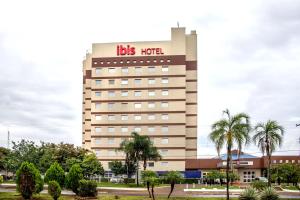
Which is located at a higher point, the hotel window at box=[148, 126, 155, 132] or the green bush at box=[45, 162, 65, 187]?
the hotel window at box=[148, 126, 155, 132]

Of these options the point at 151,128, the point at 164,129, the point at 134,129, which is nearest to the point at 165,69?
the point at 164,129

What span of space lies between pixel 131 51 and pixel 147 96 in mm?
11990

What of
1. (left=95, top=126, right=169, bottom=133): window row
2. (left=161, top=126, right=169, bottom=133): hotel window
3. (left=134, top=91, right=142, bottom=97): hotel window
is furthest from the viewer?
(left=134, top=91, right=142, bottom=97): hotel window

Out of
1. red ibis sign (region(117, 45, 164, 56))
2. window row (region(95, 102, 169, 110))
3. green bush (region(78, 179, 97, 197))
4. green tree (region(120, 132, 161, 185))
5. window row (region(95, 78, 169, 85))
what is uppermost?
red ibis sign (region(117, 45, 164, 56))

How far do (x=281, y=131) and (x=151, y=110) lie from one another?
5869cm

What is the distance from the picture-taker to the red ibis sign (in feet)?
333

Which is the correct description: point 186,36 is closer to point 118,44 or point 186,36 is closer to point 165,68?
point 165,68

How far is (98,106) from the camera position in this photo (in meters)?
103

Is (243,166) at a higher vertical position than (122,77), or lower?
lower

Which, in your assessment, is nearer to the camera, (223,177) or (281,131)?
(281,131)

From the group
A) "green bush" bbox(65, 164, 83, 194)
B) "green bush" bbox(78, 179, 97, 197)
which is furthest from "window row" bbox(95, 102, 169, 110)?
"green bush" bbox(78, 179, 97, 197)

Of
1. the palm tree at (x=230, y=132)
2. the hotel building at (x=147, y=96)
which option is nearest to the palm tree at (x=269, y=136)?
the palm tree at (x=230, y=132)

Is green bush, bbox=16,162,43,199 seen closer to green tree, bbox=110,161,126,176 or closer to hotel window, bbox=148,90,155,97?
green tree, bbox=110,161,126,176

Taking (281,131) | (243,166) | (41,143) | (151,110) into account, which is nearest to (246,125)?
(281,131)
